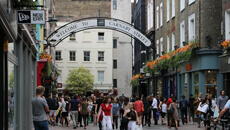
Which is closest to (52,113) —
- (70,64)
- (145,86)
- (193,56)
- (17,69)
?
(193,56)

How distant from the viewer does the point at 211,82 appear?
90.9 ft

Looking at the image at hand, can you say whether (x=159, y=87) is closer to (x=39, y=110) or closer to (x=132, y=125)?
(x=132, y=125)

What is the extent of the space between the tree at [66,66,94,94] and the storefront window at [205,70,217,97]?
1450 inches

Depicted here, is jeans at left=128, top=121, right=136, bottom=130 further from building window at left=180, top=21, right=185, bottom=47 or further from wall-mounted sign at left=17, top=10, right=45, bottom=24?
building window at left=180, top=21, right=185, bottom=47

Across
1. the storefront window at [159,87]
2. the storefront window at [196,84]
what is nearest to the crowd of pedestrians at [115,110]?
the storefront window at [196,84]

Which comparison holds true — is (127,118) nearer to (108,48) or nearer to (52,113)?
(52,113)

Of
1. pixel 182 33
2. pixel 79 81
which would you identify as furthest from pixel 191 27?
pixel 79 81

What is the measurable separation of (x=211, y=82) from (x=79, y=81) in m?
37.4

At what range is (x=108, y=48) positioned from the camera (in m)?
69.9

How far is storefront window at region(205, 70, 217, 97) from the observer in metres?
27.3

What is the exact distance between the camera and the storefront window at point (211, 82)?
2730 cm

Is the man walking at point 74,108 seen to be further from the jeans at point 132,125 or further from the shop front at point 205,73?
the jeans at point 132,125

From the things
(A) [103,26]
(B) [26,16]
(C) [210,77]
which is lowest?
(C) [210,77]

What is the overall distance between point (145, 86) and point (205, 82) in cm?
2446
